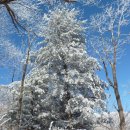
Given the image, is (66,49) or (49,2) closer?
(49,2)

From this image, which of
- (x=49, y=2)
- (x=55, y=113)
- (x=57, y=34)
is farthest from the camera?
(x=57, y=34)

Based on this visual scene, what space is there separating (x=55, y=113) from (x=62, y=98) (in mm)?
1449

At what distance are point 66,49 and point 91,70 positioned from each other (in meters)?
2.98

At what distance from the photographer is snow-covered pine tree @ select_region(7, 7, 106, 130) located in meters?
29.7

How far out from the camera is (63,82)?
30.7 m

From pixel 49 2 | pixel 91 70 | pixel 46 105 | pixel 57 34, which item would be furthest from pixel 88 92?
pixel 49 2

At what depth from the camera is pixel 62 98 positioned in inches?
1193

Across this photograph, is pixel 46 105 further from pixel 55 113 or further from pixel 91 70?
pixel 91 70

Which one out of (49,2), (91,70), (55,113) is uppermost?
(91,70)

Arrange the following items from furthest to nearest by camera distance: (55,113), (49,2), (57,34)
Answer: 1. (57,34)
2. (55,113)
3. (49,2)

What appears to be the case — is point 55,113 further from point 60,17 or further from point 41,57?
point 60,17

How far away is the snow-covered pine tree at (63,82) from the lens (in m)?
29.7

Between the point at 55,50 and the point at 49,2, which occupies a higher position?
the point at 55,50

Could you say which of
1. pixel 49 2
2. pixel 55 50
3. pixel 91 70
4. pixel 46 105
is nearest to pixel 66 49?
pixel 55 50
